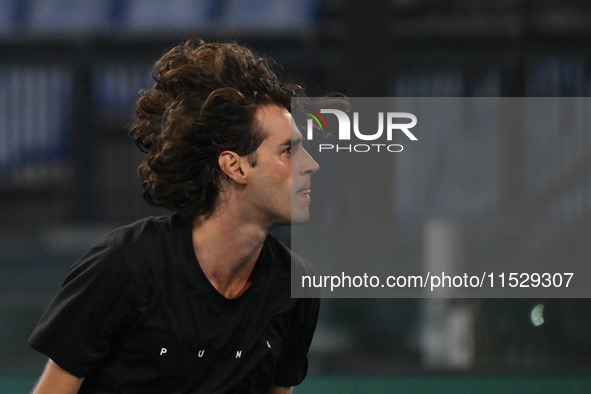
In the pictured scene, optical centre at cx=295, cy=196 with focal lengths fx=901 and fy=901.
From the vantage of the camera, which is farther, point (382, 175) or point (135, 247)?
point (382, 175)

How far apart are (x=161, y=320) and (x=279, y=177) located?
378 mm

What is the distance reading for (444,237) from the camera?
335 centimetres

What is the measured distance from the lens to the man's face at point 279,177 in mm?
1869

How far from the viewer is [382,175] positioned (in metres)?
3.38

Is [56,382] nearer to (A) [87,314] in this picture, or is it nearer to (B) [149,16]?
(A) [87,314]

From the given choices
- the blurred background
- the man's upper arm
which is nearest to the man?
the man's upper arm

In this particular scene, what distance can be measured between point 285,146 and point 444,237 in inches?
62.6

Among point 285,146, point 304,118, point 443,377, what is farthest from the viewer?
point 443,377

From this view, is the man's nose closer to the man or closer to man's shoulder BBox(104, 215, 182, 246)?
the man

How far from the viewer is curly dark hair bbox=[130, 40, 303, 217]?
1899 mm

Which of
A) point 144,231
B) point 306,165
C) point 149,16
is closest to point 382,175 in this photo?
point 149,16

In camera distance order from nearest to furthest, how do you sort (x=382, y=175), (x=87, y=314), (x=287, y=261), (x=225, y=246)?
(x=87, y=314), (x=225, y=246), (x=287, y=261), (x=382, y=175)

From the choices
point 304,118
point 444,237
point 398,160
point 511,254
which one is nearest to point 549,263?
point 511,254

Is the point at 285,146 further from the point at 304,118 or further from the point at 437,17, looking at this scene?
the point at 437,17
